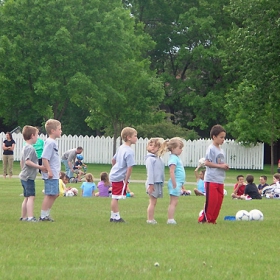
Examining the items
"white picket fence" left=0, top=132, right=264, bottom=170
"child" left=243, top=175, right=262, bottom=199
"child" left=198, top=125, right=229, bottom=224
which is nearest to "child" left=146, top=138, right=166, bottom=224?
"child" left=198, top=125, right=229, bottom=224

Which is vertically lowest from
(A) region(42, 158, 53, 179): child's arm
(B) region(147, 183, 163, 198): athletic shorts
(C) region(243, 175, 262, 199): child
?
(C) region(243, 175, 262, 199): child

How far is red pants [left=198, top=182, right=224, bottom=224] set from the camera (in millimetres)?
14094

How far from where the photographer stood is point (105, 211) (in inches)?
686

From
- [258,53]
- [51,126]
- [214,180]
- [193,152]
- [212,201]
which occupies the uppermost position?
[258,53]

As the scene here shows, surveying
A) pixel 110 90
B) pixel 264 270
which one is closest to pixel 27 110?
pixel 110 90

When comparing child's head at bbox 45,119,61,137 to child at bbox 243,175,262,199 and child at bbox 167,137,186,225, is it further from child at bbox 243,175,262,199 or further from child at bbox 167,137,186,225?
child at bbox 243,175,262,199

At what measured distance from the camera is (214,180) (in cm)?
1417

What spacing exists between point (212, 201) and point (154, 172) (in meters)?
1.16

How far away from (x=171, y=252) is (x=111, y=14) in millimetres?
40905

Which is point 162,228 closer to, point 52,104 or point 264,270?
point 264,270

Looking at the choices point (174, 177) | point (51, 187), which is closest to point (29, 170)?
point (51, 187)

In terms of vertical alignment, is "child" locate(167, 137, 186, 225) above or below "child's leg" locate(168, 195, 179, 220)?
above

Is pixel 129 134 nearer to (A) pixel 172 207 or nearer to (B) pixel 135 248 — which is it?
(A) pixel 172 207

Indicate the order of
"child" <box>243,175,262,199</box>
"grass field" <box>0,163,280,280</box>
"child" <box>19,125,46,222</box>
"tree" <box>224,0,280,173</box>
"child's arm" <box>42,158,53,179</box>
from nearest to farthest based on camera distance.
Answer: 1. "grass field" <box>0,163,280,280</box>
2. "child's arm" <box>42,158,53,179</box>
3. "child" <box>19,125,46,222</box>
4. "child" <box>243,175,262,199</box>
5. "tree" <box>224,0,280,173</box>
